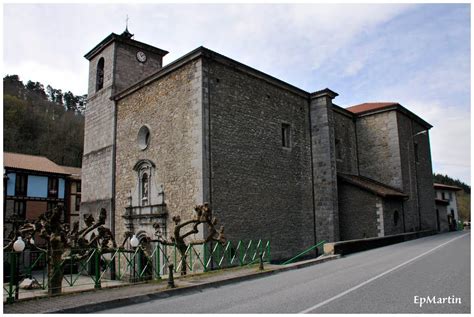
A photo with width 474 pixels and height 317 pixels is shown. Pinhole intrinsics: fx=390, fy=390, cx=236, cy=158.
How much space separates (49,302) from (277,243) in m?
9.74

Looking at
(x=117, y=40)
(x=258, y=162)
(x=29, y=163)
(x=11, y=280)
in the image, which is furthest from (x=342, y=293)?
(x=29, y=163)

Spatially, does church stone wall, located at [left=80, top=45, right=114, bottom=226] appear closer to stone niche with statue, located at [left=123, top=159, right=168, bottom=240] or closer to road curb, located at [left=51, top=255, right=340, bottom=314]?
stone niche with statue, located at [left=123, top=159, right=168, bottom=240]

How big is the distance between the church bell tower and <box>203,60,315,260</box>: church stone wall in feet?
20.0

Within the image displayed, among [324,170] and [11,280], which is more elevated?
[324,170]

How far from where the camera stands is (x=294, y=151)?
1697cm

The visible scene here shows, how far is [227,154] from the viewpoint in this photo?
13.9m

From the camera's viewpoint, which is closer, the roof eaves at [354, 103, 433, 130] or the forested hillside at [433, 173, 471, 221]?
the roof eaves at [354, 103, 433, 130]

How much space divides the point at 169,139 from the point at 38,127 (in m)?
36.1

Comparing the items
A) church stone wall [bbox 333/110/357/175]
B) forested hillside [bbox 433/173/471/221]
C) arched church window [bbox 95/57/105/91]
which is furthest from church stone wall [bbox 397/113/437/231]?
forested hillside [bbox 433/173/471/221]

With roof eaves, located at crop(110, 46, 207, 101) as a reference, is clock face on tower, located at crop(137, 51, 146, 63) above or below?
above

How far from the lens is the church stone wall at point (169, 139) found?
44.2 feet

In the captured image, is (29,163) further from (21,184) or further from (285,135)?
(285,135)

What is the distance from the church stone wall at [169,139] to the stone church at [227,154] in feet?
0.13

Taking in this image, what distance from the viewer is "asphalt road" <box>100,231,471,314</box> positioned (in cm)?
574
